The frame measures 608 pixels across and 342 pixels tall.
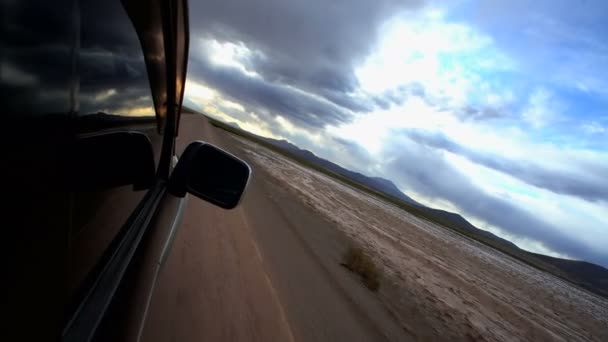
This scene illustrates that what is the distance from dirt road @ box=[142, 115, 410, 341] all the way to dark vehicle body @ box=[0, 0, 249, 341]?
191 cm

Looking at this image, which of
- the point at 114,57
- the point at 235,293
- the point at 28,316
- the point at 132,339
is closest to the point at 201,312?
the point at 235,293

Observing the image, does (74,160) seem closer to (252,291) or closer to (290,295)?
(252,291)

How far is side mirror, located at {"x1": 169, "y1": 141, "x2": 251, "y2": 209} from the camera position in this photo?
1663mm

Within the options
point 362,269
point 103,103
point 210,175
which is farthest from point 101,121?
point 362,269

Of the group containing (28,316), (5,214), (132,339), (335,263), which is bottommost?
(335,263)

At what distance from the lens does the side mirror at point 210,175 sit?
1.66 meters

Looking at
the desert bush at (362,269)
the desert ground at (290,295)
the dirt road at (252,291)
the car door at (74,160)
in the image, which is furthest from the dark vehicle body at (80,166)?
the desert bush at (362,269)

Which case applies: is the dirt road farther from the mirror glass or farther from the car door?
the car door

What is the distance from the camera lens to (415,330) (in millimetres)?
7008

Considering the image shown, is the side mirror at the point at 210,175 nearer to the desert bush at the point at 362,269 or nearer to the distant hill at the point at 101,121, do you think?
the distant hill at the point at 101,121

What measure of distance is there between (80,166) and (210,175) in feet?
3.38

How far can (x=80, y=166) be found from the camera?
827 mm

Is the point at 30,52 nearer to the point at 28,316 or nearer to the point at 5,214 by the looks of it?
the point at 5,214

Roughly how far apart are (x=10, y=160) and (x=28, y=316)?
0.83 ft
